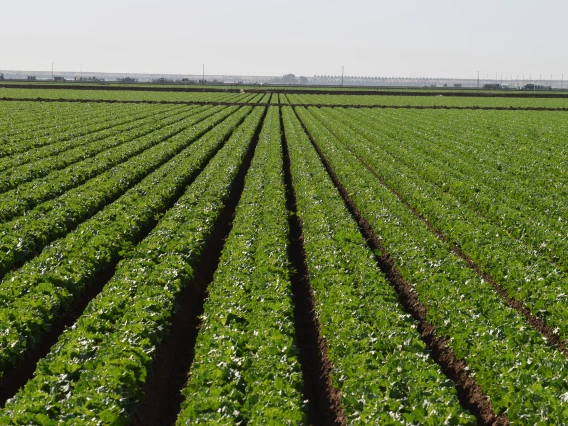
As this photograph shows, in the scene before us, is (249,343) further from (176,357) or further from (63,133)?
(63,133)

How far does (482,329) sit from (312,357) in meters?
3.16

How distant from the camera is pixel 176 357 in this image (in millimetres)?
10367

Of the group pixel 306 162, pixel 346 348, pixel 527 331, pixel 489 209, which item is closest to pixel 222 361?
pixel 346 348

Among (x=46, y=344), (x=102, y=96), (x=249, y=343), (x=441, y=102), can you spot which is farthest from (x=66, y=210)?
(x=441, y=102)

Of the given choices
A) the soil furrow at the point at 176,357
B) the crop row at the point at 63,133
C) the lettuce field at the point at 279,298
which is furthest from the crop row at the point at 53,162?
the soil furrow at the point at 176,357

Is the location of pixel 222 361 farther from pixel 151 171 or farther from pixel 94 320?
pixel 151 171

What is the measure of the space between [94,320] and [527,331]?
25.7 ft

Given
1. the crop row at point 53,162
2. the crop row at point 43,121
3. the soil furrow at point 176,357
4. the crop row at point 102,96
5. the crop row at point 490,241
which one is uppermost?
the crop row at point 102,96

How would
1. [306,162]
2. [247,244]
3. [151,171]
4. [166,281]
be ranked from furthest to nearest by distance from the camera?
[306,162] → [151,171] → [247,244] → [166,281]

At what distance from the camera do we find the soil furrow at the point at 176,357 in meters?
8.56

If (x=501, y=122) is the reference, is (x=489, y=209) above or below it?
below

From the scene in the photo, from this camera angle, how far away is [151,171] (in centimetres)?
2655

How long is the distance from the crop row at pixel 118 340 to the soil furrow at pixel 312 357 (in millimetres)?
2685

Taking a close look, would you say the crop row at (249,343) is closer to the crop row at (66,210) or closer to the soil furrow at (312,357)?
the soil furrow at (312,357)
